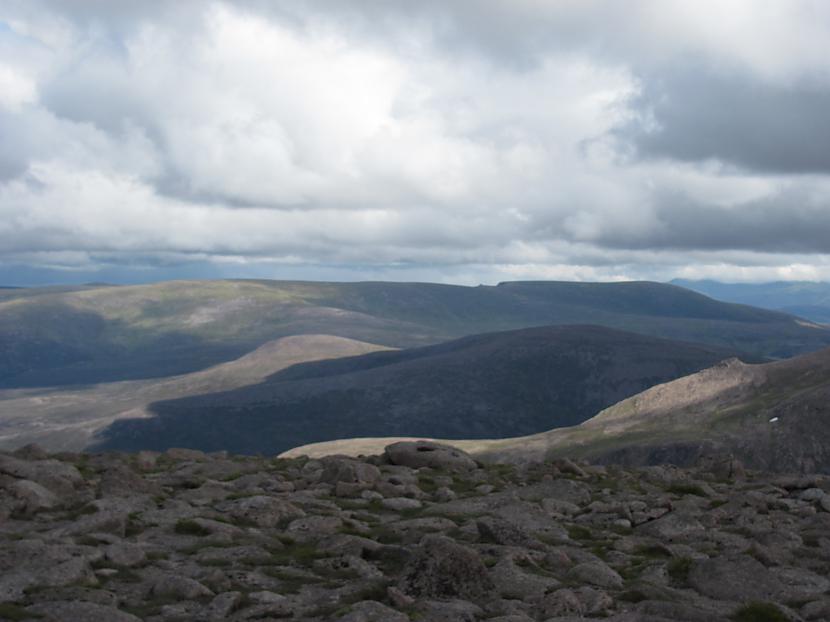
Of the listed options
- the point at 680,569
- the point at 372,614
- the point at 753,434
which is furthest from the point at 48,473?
the point at 753,434

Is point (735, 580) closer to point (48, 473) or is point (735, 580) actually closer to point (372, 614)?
point (372, 614)

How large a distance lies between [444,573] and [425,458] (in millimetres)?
28782

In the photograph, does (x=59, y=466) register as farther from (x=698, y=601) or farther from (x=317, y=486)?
(x=698, y=601)

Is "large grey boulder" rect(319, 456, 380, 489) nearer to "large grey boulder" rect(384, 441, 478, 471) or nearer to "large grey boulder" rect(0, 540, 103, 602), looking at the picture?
"large grey boulder" rect(384, 441, 478, 471)

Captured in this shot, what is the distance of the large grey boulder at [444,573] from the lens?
2073 centimetres

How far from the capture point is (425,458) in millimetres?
49844

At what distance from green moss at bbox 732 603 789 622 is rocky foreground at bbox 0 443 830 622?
7 cm

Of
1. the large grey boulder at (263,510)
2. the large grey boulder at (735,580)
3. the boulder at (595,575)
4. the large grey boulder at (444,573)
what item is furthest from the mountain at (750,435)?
the large grey boulder at (444,573)

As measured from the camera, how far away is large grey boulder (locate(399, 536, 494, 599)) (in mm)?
20734

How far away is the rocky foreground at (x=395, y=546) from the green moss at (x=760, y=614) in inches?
2.6

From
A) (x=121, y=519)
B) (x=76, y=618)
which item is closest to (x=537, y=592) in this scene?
(x=76, y=618)

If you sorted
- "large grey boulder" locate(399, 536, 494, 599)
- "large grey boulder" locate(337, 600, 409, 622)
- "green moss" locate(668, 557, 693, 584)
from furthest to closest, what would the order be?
"green moss" locate(668, 557, 693, 584) → "large grey boulder" locate(399, 536, 494, 599) → "large grey boulder" locate(337, 600, 409, 622)

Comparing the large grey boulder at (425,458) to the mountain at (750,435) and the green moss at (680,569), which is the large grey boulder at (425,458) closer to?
the green moss at (680,569)

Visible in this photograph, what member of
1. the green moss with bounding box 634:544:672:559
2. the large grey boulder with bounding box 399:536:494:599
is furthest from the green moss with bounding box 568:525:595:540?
the large grey boulder with bounding box 399:536:494:599
